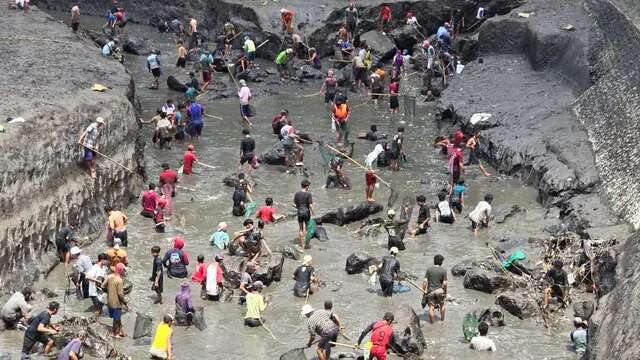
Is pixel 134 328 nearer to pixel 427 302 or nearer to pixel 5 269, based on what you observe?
pixel 5 269

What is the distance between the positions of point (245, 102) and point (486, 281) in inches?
515

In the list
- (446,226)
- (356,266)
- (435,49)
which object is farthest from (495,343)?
(435,49)

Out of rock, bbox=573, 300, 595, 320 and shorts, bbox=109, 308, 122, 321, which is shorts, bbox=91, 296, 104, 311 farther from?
rock, bbox=573, 300, 595, 320

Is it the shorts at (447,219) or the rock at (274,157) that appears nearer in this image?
the shorts at (447,219)

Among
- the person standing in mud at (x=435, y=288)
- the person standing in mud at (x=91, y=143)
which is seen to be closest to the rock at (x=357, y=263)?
the person standing in mud at (x=435, y=288)

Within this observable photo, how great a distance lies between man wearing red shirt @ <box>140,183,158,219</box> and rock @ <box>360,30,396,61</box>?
1491cm

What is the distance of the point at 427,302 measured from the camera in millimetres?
20156

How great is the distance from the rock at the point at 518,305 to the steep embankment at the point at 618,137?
151cm

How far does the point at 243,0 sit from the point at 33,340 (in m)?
24.4

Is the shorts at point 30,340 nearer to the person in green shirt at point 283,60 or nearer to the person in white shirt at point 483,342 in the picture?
the person in white shirt at point 483,342

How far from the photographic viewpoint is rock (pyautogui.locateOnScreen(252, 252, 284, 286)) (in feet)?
70.5

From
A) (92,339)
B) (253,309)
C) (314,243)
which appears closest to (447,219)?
(314,243)

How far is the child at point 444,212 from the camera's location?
2508 centimetres

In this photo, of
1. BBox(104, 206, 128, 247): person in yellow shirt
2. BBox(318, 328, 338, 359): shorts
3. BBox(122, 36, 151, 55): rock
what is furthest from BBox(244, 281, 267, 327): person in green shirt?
BBox(122, 36, 151, 55): rock
